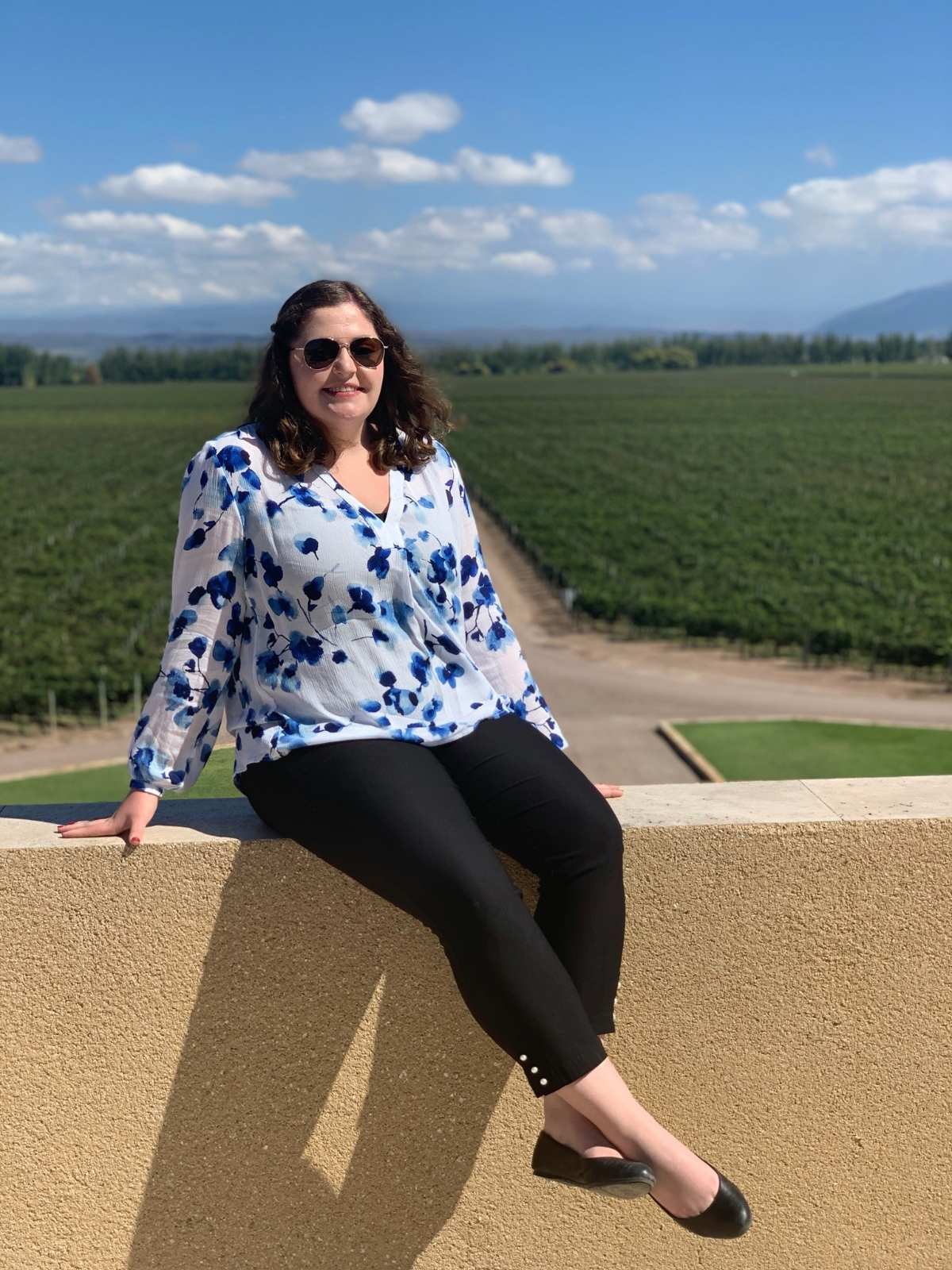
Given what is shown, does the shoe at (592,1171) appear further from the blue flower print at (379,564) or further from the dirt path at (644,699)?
the dirt path at (644,699)

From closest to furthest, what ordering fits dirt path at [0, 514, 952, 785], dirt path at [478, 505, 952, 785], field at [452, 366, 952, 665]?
dirt path at [0, 514, 952, 785] < dirt path at [478, 505, 952, 785] < field at [452, 366, 952, 665]

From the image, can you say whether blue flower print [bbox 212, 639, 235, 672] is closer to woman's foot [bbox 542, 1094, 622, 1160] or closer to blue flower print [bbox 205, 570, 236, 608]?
blue flower print [bbox 205, 570, 236, 608]

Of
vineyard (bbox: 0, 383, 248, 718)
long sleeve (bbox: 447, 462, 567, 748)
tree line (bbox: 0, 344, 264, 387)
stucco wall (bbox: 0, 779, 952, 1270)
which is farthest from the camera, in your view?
tree line (bbox: 0, 344, 264, 387)

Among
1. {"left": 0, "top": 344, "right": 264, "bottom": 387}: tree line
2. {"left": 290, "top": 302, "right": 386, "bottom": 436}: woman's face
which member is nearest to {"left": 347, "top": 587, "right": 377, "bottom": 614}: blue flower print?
{"left": 290, "top": 302, "right": 386, "bottom": 436}: woman's face

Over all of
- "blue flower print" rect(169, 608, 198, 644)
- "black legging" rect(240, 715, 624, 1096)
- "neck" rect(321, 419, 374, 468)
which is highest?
"neck" rect(321, 419, 374, 468)

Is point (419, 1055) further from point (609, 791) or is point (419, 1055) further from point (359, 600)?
point (359, 600)

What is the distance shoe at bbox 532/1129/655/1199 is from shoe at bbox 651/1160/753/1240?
106mm

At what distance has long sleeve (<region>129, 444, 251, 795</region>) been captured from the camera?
8.18ft

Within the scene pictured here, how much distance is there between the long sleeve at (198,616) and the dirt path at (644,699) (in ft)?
47.9

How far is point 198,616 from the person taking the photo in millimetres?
2504

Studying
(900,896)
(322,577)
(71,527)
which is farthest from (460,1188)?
(71,527)

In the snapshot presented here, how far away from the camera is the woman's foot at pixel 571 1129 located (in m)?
2.26

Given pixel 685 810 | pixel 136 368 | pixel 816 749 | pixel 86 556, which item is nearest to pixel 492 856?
pixel 685 810

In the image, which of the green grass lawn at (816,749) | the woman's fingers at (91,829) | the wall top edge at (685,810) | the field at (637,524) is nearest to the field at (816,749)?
the green grass lawn at (816,749)
